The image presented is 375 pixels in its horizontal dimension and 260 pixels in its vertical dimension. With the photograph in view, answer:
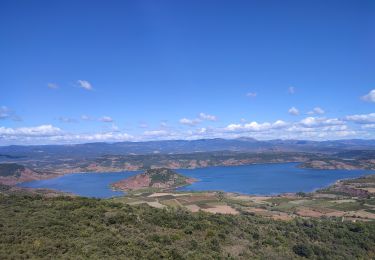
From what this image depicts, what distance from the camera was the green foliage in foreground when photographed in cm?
3020

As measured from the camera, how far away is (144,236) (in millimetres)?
36938

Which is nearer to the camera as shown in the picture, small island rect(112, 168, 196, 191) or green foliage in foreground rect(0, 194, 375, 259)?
green foliage in foreground rect(0, 194, 375, 259)

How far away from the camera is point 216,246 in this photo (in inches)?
1511

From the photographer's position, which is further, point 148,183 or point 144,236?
point 148,183

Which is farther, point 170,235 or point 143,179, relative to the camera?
point 143,179

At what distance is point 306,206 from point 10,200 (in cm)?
8820

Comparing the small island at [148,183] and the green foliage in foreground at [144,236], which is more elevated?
the green foliage in foreground at [144,236]

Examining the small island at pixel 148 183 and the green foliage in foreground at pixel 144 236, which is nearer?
the green foliage in foreground at pixel 144 236

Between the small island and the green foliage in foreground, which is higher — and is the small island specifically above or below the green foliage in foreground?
below

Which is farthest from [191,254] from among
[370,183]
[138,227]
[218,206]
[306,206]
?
[370,183]

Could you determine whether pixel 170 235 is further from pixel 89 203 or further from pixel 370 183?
pixel 370 183

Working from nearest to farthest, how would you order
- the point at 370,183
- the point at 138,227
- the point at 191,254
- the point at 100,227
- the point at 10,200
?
1. the point at 191,254
2. the point at 100,227
3. the point at 138,227
4. the point at 10,200
5. the point at 370,183

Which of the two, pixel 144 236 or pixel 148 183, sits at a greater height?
pixel 144 236

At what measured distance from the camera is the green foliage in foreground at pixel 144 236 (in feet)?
99.1
